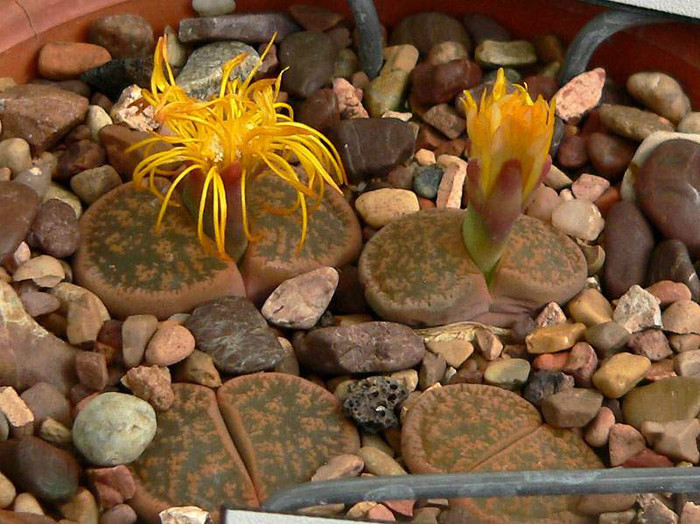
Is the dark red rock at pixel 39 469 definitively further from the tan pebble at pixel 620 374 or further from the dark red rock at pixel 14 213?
the tan pebble at pixel 620 374

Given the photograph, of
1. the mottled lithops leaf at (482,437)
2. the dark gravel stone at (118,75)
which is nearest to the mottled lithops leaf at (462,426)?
the mottled lithops leaf at (482,437)

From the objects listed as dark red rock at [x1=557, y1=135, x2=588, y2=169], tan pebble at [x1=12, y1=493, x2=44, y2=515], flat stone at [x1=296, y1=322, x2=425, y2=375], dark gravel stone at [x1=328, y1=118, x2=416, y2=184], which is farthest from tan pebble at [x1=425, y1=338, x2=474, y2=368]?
tan pebble at [x1=12, y1=493, x2=44, y2=515]

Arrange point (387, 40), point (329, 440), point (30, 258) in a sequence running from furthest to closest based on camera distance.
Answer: point (387, 40) → point (30, 258) → point (329, 440)

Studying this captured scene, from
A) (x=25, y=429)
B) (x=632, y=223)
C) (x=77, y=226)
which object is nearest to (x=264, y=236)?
(x=77, y=226)

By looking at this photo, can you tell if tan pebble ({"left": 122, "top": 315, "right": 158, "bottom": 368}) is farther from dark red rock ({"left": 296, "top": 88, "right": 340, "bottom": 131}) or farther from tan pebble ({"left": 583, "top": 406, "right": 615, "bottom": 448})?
tan pebble ({"left": 583, "top": 406, "right": 615, "bottom": 448})

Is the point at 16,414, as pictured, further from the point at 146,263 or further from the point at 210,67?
the point at 210,67

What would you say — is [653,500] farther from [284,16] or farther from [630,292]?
[284,16]


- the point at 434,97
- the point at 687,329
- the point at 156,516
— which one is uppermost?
the point at 434,97
